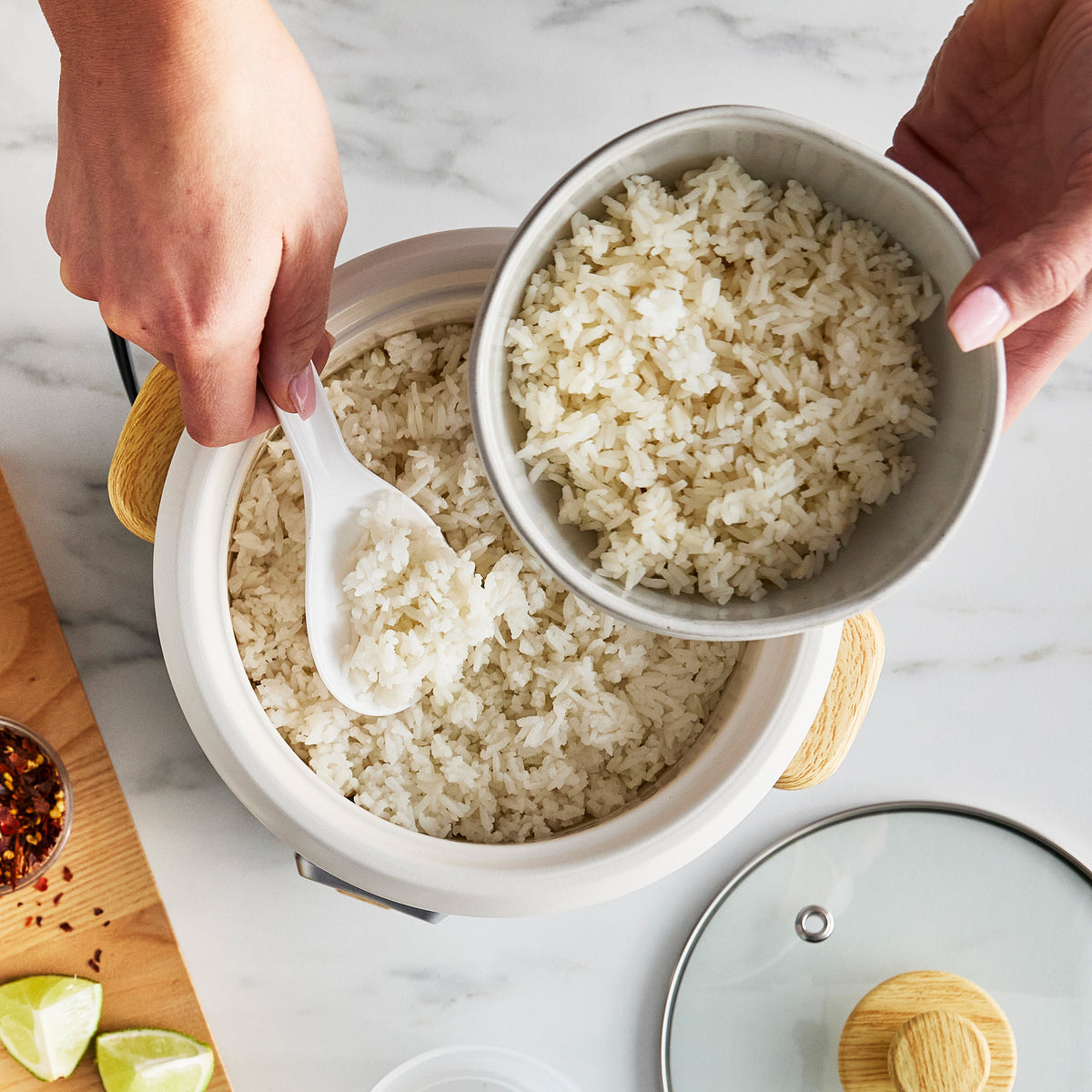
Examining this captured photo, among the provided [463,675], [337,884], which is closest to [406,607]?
[463,675]

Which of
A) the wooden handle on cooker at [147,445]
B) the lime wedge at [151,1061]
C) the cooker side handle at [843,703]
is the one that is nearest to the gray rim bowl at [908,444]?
the cooker side handle at [843,703]

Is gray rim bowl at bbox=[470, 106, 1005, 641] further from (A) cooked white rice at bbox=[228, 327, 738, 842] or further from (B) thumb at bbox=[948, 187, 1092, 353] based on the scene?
(A) cooked white rice at bbox=[228, 327, 738, 842]

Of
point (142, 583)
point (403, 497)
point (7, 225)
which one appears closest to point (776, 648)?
point (403, 497)

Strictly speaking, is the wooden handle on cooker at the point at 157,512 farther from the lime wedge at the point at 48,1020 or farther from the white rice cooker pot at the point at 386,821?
the lime wedge at the point at 48,1020

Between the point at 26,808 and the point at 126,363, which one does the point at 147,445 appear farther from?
the point at 26,808

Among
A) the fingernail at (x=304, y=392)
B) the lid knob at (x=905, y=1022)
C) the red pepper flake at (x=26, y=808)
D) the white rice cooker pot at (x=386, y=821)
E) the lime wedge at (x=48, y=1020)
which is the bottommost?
the lime wedge at (x=48, y=1020)

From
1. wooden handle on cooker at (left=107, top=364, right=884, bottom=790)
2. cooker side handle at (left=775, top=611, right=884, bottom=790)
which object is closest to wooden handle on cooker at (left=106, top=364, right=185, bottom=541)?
wooden handle on cooker at (left=107, top=364, right=884, bottom=790)

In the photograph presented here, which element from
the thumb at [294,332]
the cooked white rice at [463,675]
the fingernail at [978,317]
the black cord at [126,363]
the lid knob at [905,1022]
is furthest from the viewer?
the lid knob at [905,1022]
